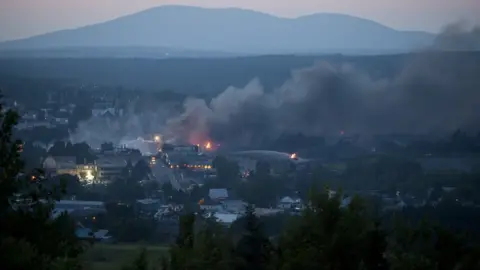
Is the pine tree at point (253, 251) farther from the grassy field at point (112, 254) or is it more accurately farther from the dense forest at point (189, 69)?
the dense forest at point (189, 69)

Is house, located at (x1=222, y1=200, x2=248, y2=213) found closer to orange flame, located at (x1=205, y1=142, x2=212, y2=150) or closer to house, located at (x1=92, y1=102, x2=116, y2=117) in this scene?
orange flame, located at (x1=205, y1=142, x2=212, y2=150)

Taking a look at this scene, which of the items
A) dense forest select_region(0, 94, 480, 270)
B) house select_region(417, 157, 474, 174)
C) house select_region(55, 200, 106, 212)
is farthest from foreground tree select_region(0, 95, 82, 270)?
house select_region(417, 157, 474, 174)

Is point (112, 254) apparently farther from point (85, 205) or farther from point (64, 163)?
point (64, 163)

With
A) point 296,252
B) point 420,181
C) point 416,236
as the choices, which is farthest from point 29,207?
point 420,181

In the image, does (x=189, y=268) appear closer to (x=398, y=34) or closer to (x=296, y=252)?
(x=296, y=252)

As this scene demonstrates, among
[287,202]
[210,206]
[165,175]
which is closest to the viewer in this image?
[287,202]

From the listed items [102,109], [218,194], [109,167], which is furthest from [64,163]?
[102,109]

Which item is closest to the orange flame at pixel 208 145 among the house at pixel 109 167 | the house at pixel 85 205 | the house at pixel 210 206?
the house at pixel 109 167
